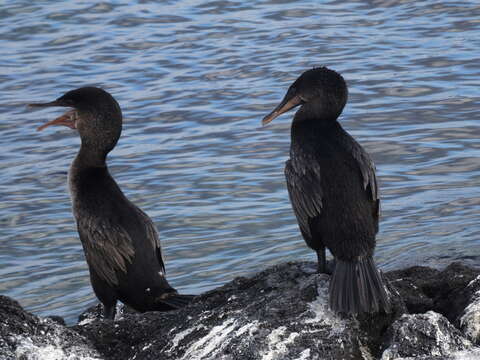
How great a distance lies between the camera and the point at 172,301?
5539 mm

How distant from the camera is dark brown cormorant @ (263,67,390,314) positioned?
4930mm

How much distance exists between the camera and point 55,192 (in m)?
8.98

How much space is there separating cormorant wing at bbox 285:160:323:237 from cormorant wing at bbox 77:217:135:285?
915mm

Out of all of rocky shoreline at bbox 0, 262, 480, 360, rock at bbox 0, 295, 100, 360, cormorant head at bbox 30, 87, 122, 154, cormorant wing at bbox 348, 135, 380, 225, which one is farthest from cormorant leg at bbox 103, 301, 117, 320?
cormorant wing at bbox 348, 135, 380, 225

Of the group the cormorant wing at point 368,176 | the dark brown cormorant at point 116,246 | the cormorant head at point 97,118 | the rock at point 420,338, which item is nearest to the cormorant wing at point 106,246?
the dark brown cormorant at point 116,246

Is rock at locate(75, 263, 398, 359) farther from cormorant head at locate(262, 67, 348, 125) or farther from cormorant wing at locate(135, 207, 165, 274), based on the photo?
cormorant head at locate(262, 67, 348, 125)

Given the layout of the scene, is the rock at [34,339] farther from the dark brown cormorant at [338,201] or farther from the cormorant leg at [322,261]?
the cormorant leg at [322,261]

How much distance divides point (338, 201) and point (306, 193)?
0.58 ft

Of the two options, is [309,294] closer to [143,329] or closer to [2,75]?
[143,329]

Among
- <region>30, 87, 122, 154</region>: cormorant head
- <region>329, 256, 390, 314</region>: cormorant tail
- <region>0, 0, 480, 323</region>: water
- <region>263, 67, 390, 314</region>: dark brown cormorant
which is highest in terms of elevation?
<region>30, 87, 122, 154</region>: cormorant head

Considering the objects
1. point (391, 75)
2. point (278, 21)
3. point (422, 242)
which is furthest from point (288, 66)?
point (422, 242)

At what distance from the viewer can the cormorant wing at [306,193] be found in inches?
208

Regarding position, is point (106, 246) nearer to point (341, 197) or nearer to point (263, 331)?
point (341, 197)

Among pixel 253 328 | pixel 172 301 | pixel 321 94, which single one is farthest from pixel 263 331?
pixel 321 94
